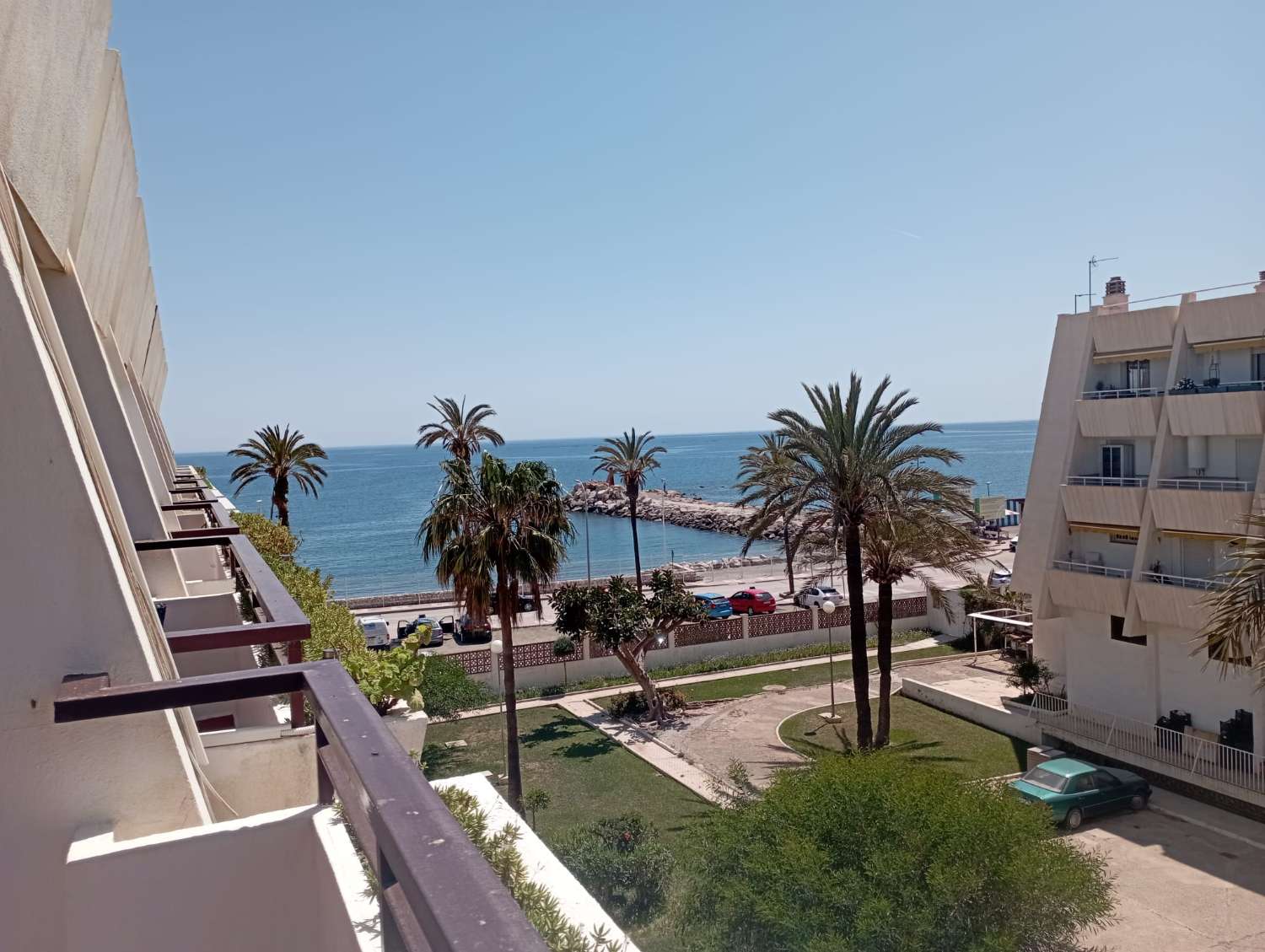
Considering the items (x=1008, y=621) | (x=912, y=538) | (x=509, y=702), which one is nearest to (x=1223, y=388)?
(x=912, y=538)

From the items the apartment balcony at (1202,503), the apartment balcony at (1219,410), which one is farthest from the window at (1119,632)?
the apartment balcony at (1219,410)

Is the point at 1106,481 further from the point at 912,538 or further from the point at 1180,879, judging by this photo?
the point at 1180,879

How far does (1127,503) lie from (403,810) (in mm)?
25216

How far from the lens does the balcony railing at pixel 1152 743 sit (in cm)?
1923

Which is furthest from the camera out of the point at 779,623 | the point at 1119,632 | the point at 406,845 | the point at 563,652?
the point at 779,623

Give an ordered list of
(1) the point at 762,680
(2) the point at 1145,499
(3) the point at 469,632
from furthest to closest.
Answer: (3) the point at 469,632 < (1) the point at 762,680 < (2) the point at 1145,499

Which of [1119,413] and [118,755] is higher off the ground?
[1119,413]

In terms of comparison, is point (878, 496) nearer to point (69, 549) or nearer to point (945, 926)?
point (945, 926)

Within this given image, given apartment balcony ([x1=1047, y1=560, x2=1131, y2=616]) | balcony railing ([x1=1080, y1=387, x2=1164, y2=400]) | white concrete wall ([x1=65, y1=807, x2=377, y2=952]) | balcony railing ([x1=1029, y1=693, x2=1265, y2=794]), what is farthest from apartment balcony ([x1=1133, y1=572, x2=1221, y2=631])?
white concrete wall ([x1=65, y1=807, x2=377, y2=952])

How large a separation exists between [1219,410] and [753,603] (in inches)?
958

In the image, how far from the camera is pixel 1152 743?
2120 cm

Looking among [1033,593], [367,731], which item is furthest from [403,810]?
[1033,593]

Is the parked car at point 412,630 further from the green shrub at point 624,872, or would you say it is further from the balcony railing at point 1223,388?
the balcony railing at point 1223,388

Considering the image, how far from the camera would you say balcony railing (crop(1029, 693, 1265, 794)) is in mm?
19234
